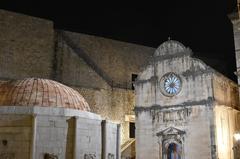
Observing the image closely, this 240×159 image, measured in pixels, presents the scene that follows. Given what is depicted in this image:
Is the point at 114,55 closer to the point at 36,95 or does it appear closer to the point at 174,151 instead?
the point at 174,151

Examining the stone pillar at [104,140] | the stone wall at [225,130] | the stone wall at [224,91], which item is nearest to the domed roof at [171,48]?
the stone wall at [224,91]

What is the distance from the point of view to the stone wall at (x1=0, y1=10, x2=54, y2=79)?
21.1m

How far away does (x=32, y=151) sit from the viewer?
6.98m

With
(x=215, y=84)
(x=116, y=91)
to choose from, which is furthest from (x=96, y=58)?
(x=215, y=84)

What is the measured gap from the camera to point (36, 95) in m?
8.36

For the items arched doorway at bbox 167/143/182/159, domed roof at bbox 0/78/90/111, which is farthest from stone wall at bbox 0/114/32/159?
arched doorway at bbox 167/143/182/159

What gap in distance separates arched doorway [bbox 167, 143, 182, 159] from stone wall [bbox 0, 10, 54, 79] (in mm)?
9260

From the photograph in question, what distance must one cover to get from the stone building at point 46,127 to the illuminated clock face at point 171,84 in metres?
14.6

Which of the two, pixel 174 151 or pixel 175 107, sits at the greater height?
pixel 175 107

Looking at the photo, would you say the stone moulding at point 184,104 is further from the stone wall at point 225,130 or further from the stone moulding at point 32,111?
the stone moulding at point 32,111

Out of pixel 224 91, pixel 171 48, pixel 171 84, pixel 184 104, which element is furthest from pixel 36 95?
pixel 224 91

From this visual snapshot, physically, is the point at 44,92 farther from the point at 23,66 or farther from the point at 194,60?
the point at 194,60

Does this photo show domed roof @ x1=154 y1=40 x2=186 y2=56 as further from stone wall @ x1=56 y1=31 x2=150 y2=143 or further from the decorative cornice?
stone wall @ x1=56 y1=31 x2=150 y2=143

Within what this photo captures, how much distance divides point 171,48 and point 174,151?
692 cm
